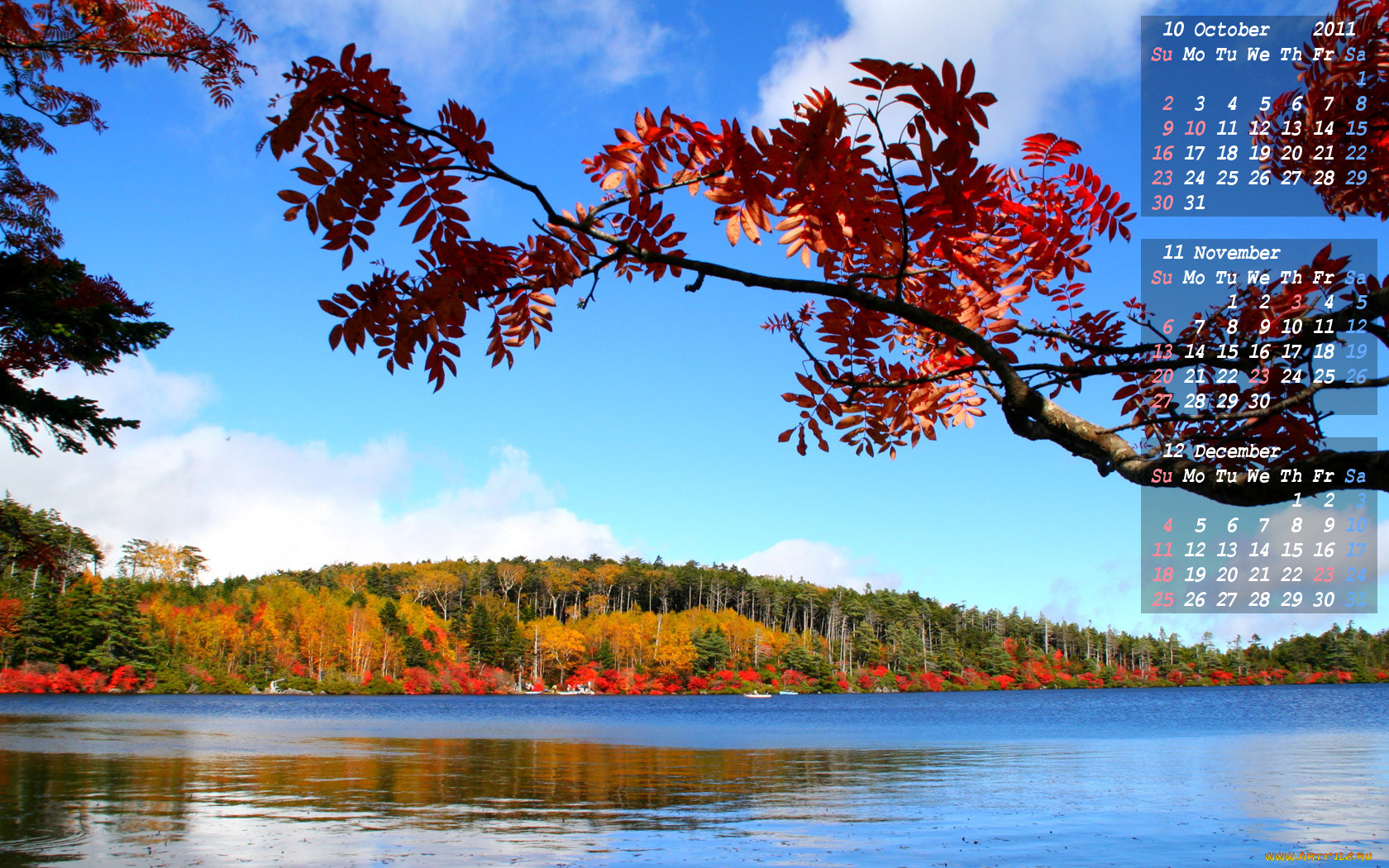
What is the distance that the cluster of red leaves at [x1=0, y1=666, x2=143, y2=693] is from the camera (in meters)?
69.2

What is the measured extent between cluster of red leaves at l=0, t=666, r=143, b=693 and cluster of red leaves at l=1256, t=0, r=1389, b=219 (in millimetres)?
89903

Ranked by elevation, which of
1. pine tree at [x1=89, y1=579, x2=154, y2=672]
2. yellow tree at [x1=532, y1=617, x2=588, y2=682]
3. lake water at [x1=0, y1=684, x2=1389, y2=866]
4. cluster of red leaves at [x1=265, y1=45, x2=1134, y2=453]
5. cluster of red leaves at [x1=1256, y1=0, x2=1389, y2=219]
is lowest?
yellow tree at [x1=532, y1=617, x2=588, y2=682]

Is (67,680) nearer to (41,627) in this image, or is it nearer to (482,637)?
(41,627)

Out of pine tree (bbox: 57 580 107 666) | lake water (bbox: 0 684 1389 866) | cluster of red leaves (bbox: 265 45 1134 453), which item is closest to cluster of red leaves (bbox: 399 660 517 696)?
pine tree (bbox: 57 580 107 666)

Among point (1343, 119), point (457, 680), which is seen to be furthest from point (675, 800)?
point (457, 680)

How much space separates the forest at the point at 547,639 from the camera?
74250 mm

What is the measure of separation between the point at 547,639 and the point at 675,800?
95687 millimetres

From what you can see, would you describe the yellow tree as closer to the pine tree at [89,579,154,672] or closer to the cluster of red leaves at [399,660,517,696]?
the cluster of red leaves at [399,660,517,696]

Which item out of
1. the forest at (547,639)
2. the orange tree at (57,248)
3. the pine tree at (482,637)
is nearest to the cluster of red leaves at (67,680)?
the forest at (547,639)

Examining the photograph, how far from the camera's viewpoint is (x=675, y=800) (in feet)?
38.8

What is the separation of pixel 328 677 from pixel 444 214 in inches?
3810

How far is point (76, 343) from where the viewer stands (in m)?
13.1

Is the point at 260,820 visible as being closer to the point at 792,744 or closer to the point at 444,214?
the point at 444,214

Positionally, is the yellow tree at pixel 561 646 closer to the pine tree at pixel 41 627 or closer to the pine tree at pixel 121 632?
the pine tree at pixel 121 632
